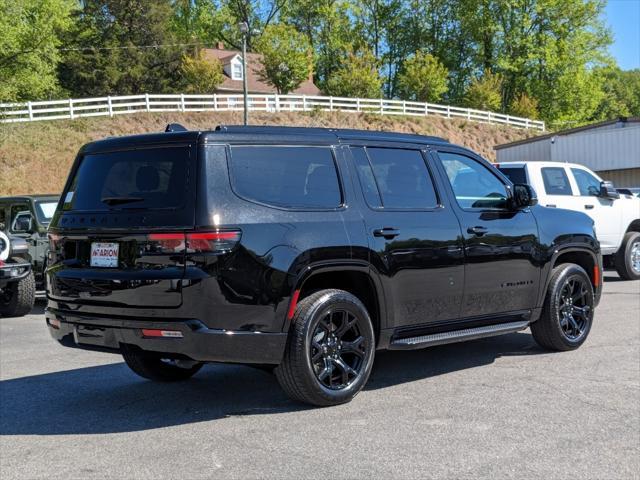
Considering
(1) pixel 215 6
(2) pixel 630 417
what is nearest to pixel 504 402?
(2) pixel 630 417

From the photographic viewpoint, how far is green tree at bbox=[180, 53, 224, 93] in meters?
52.9

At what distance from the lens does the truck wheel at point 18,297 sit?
35.5 ft

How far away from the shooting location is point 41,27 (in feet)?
113

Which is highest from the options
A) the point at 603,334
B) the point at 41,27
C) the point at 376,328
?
the point at 41,27

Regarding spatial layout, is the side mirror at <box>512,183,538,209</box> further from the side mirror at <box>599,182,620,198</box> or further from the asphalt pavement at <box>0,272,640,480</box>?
the side mirror at <box>599,182,620,198</box>

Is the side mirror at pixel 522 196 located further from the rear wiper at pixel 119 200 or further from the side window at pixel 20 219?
the side window at pixel 20 219

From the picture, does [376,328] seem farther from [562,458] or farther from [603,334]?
[603,334]

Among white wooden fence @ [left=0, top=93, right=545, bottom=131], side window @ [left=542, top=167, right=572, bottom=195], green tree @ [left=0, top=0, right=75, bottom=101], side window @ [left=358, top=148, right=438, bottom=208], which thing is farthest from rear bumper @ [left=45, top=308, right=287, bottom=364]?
white wooden fence @ [left=0, top=93, right=545, bottom=131]

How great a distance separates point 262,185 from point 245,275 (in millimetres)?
674

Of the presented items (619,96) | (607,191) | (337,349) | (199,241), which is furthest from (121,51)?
(619,96)

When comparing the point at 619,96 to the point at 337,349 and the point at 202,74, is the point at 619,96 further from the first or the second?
the point at 337,349

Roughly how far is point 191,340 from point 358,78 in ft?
172

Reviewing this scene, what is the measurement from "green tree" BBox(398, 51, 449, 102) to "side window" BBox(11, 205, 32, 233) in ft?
166

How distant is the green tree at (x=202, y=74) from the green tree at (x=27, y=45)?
17180 mm
